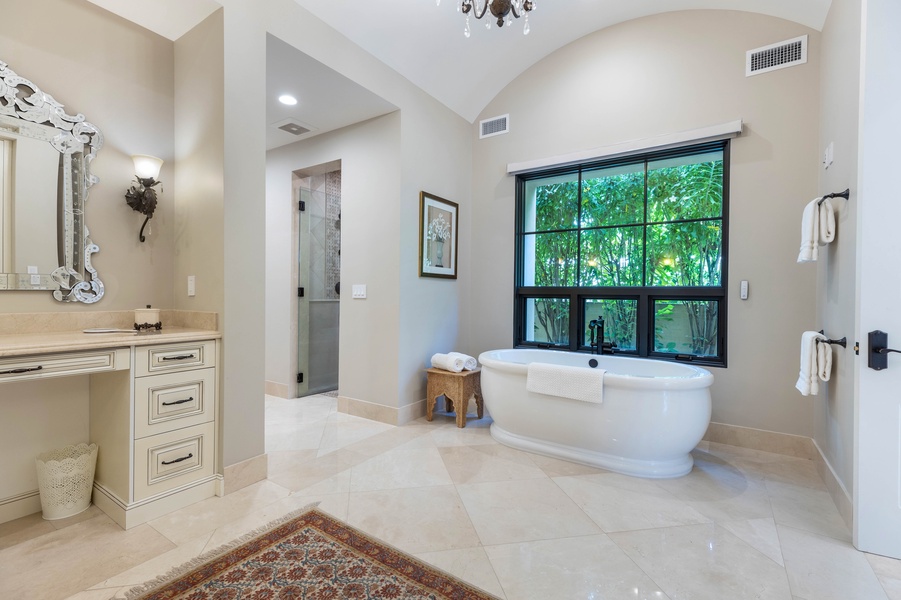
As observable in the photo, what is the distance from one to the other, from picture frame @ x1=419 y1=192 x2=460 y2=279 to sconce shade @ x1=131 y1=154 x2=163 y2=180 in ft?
6.22

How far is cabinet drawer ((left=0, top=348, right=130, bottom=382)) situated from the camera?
1630mm

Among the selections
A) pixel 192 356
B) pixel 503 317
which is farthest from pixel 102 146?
pixel 503 317

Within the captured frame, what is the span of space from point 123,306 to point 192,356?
62 cm

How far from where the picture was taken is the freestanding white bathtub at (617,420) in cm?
246

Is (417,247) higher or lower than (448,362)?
higher

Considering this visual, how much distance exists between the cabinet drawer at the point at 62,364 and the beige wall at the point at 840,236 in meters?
3.31

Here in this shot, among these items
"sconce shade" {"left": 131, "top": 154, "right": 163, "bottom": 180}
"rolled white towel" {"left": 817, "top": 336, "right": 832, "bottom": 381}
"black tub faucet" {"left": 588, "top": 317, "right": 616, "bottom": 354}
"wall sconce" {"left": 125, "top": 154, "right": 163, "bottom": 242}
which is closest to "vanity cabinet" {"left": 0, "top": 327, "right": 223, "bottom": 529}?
"wall sconce" {"left": 125, "top": 154, "right": 163, "bottom": 242}

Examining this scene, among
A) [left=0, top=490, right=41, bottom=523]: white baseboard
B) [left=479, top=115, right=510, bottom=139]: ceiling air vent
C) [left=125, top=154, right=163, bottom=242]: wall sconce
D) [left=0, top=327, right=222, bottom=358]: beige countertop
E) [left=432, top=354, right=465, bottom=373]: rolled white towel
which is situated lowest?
[left=0, top=490, right=41, bottom=523]: white baseboard

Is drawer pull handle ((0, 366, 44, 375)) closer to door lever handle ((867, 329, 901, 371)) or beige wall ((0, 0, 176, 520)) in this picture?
beige wall ((0, 0, 176, 520))

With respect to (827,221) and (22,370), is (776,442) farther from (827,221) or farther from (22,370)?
(22,370)

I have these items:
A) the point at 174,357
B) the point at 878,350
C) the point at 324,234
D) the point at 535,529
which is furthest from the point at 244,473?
the point at 878,350

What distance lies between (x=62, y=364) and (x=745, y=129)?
4.18 m

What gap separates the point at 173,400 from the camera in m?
2.13

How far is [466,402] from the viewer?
3492mm
